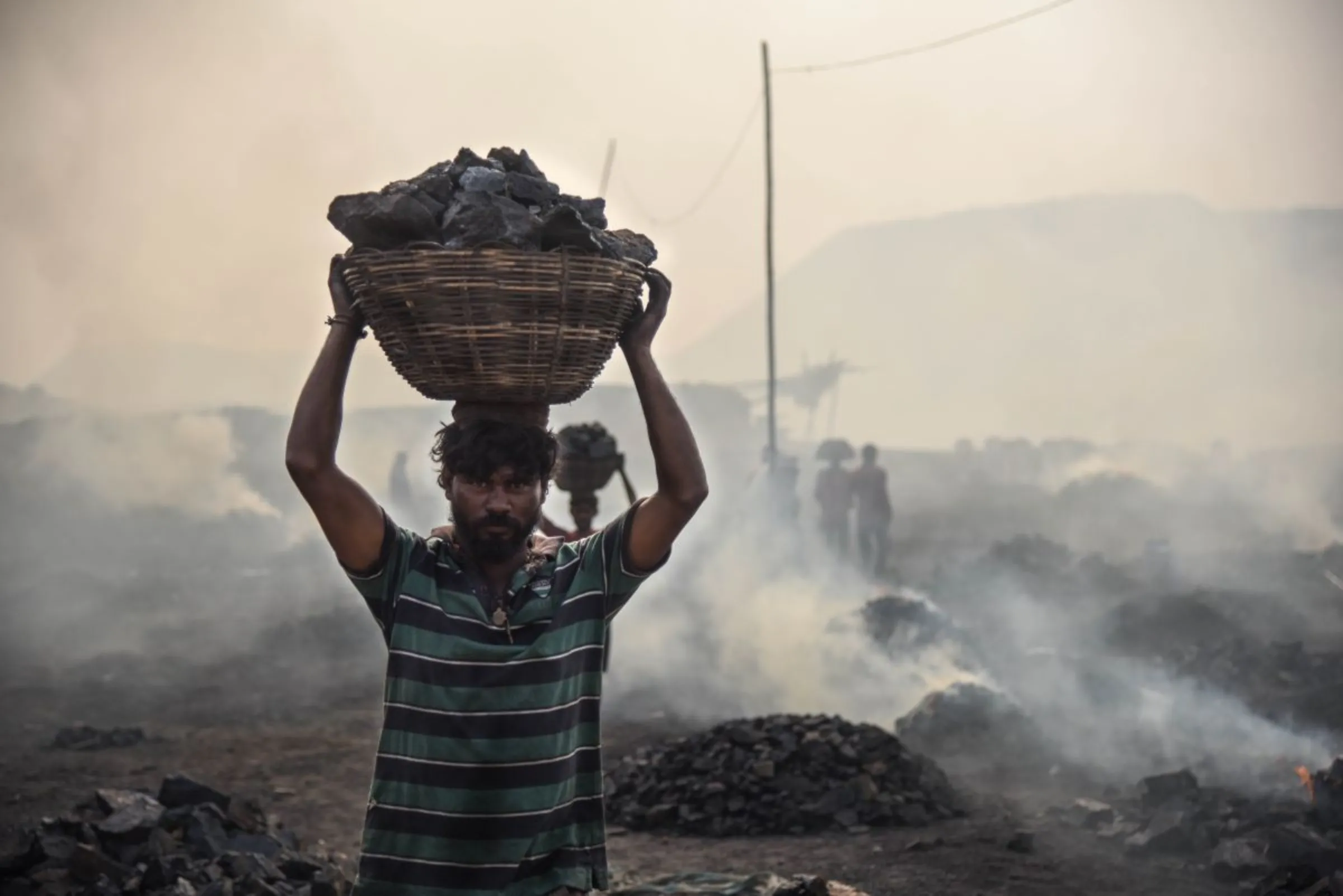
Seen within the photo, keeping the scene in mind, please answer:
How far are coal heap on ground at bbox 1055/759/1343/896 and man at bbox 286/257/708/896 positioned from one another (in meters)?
3.77

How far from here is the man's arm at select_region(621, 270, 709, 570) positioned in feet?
8.68

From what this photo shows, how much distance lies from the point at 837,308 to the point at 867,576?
24.2 ft

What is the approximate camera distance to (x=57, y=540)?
14711 mm

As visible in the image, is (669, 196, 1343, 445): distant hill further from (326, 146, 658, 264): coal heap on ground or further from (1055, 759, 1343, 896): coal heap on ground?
(326, 146, 658, 264): coal heap on ground

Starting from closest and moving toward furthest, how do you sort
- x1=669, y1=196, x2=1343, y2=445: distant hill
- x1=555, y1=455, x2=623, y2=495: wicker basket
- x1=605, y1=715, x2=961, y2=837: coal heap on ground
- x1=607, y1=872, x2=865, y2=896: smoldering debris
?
x1=607, y1=872, x2=865, y2=896: smoldering debris → x1=605, y1=715, x2=961, y2=837: coal heap on ground → x1=555, y1=455, x2=623, y2=495: wicker basket → x1=669, y1=196, x2=1343, y2=445: distant hill

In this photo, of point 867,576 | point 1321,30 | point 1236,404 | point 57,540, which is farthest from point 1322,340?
point 57,540

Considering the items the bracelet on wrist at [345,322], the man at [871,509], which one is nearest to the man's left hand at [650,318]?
the bracelet on wrist at [345,322]

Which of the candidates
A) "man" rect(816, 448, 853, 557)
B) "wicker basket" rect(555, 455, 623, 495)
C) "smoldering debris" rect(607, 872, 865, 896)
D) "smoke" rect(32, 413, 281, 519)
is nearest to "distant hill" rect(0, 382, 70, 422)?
"smoke" rect(32, 413, 281, 519)

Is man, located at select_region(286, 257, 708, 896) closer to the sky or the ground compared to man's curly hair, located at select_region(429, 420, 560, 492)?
closer to the ground

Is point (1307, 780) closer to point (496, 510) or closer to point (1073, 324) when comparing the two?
point (496, 510)

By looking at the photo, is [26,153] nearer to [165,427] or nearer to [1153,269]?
[165,427]

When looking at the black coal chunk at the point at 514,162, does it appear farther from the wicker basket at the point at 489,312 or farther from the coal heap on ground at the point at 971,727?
the coal heap on ground at the point at 971,727

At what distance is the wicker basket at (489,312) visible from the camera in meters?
2.46

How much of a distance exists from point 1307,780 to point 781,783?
2898 millimetres
